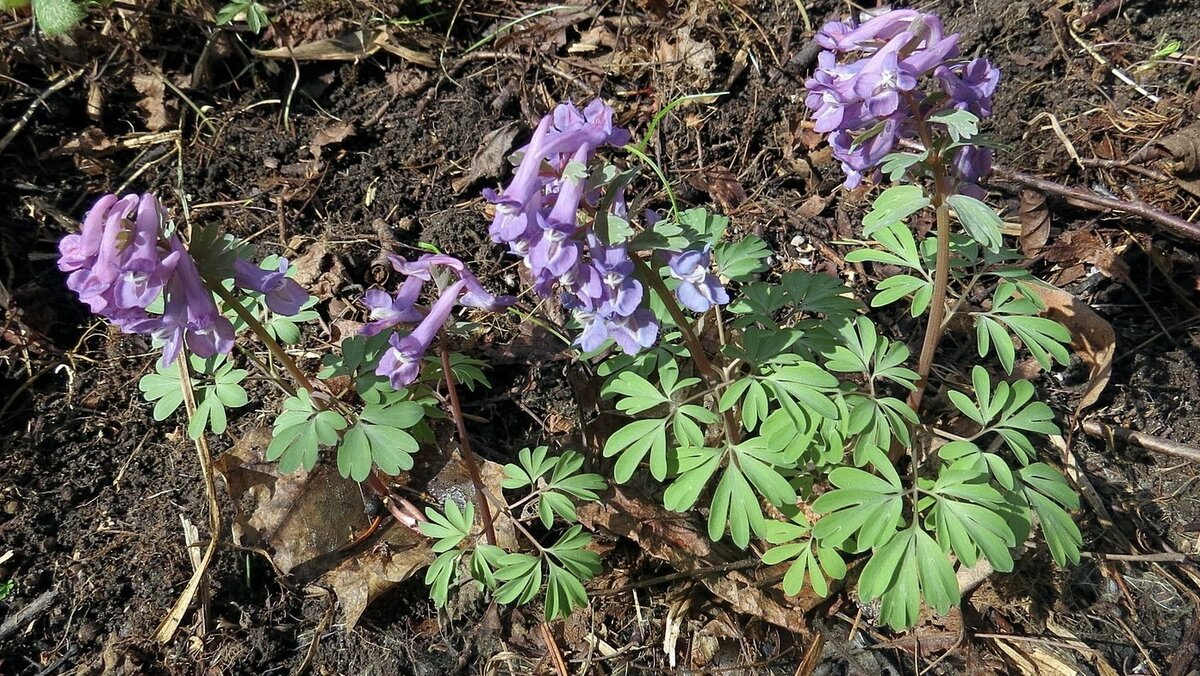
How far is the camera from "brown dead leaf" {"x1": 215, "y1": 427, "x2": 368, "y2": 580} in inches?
128

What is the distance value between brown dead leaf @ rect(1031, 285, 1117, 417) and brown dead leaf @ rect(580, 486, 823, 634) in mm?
1644

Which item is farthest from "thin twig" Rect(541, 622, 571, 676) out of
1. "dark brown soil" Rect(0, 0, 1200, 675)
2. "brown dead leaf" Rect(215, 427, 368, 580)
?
"brown dead leaf" Rect(215, 427, 368, 580)

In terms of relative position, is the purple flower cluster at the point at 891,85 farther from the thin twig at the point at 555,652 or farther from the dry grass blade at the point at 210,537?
the dry grass blade at the point at 210,537

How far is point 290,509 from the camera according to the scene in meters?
3.30

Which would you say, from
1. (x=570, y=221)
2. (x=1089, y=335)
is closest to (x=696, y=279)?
(x=570, y=221)

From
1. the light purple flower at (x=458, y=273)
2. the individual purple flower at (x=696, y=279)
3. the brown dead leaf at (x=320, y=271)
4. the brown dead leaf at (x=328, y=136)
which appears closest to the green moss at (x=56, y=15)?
the brown dead leaf at (x=328, y=136)

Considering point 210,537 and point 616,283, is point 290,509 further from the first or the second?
point 616,283

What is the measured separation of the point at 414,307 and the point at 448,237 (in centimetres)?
152

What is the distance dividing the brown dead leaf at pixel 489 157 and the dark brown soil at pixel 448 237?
0.05m

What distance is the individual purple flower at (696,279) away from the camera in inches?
95.1

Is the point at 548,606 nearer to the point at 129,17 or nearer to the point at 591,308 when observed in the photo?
the point at 591,308

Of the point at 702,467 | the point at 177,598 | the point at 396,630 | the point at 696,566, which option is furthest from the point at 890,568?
the point at 177,598

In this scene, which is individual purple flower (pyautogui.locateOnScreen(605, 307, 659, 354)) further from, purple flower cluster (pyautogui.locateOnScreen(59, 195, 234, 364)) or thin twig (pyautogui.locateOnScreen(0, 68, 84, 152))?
thin twig (pyautogui.locateOnScreen(0, 68, 84, 152))

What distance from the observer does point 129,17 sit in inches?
180
